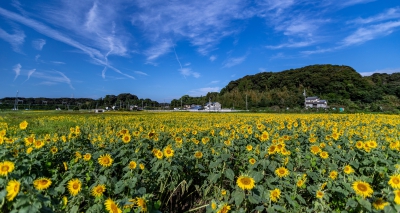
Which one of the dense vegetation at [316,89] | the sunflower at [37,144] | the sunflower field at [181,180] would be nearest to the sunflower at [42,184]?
the sunflower field at [181,180]

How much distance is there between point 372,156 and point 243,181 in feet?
7.58

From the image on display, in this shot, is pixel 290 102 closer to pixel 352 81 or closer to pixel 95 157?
pixel 352 81

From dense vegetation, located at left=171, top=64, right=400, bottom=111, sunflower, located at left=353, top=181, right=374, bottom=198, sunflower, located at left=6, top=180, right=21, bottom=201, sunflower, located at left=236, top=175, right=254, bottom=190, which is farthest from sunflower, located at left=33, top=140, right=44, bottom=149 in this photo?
dense vegetation, located at left=171, top=64, right=400, bottom=111

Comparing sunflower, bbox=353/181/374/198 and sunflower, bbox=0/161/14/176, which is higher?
sunflower, bbox=0/161/14/176

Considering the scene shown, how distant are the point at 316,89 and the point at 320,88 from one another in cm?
138

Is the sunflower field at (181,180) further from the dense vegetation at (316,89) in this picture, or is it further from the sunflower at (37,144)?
the dense vegetation at (316,89)

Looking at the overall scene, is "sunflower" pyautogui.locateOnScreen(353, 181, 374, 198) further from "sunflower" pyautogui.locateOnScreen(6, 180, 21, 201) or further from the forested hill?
the forested hill

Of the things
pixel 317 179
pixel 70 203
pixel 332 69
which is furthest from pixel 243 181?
pixel 332 69

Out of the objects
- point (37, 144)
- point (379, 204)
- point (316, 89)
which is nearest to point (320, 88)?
point (316, 89)

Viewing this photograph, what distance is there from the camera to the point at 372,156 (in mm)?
2955

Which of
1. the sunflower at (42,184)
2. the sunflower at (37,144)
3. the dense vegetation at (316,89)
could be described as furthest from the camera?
the dense vegetation at (316,89)

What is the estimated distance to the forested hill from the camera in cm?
5647

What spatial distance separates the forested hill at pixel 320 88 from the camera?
56469mm

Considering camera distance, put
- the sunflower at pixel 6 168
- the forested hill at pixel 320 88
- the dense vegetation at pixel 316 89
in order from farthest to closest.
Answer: the forested hill at pixel 320 88 → the dense vegetation at pixel 316 89 → the sunflower at pixel 6 168
